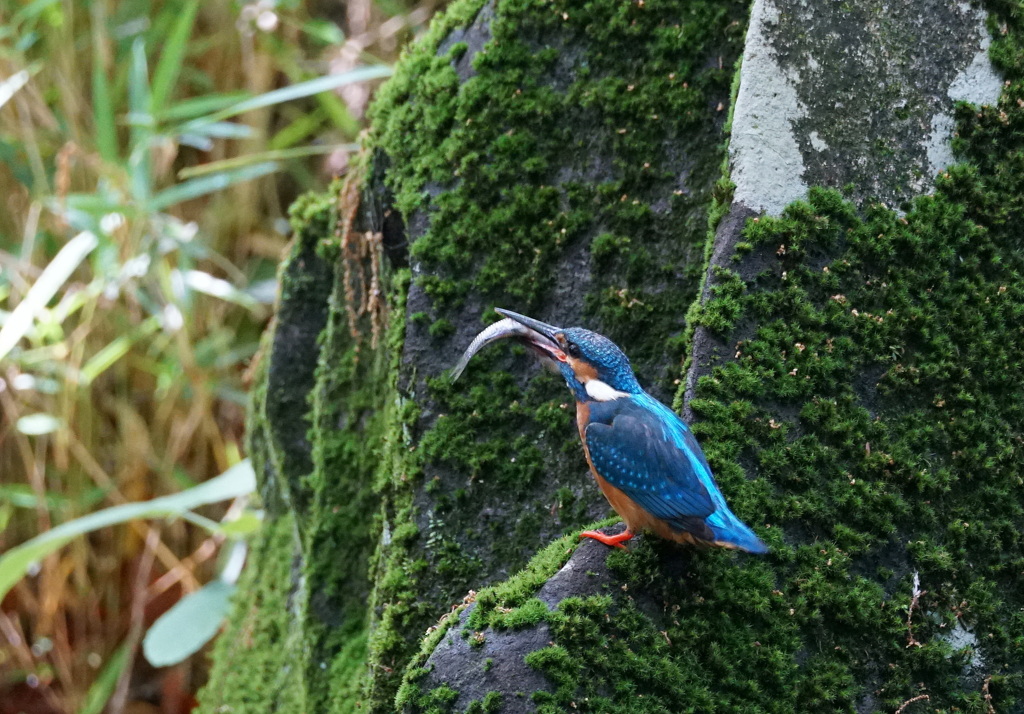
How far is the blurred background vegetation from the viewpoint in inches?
170

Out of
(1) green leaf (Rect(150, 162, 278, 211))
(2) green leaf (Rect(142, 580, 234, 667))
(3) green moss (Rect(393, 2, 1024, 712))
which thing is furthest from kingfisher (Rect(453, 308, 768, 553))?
(1) green leaf (Rect(150, 162, 278, 211))

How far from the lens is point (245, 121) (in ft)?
17.7

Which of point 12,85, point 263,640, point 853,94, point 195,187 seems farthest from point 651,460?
point 12,85

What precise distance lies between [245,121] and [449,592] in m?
3.83

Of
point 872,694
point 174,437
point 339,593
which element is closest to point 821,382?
point 872,694

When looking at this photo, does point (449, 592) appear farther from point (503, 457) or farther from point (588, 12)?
point (588, 12)

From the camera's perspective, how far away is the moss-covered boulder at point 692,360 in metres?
2.04

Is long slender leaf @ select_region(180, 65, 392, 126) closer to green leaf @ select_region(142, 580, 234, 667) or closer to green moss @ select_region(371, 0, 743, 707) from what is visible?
green moss @ select_region(371, 0, 743, 707)

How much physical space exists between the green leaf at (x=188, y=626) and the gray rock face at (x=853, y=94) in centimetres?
263

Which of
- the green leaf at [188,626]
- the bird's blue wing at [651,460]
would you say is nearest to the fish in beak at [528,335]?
the bird's blue wing at [651,460]

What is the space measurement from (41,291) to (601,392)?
9.49 feet

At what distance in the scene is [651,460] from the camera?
2041 millimetres

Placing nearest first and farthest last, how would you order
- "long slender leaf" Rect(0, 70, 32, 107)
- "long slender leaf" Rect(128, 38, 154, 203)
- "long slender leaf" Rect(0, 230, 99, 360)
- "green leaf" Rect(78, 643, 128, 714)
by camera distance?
1. "long slender leaf" Rect(128, 38, 154, 203)
2. "long slender leaf" Rect(0, 230, 99, 360)
3. "long slender leaf" Rect(0, 70, 32, 107)
4. "green leaf" Rect(78, 643, 128, 714)

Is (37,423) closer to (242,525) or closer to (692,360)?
(242,525)
